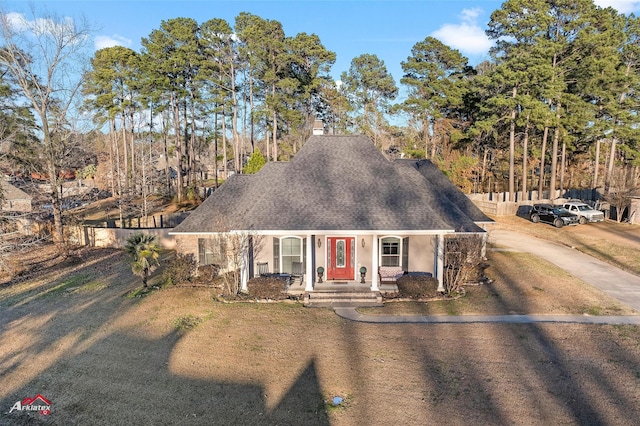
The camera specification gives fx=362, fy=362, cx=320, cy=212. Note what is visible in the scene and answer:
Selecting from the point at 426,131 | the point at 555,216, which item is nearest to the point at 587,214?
the point at 555,216

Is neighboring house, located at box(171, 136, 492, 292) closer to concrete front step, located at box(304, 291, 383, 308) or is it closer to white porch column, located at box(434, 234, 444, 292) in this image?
white porch column, located at box(434, 234, 444, 292)

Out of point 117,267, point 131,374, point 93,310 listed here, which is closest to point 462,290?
point 131,374

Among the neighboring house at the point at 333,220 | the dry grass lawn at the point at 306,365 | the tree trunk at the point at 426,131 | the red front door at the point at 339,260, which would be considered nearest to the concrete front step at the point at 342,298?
the neighboring house at the point at 333,220

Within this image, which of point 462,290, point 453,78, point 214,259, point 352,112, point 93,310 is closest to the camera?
point 93,310

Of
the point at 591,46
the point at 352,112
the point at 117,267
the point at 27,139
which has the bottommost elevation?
the point at 117,267

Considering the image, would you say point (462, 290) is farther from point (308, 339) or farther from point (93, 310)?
point (93, 310)
